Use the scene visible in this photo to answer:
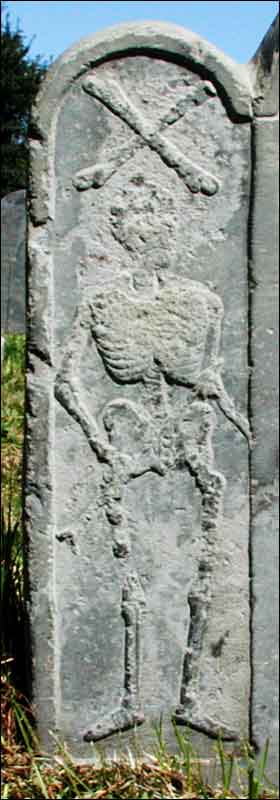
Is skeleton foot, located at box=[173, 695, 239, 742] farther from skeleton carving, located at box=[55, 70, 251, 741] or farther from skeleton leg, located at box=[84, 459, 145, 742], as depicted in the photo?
skeleton leg, located at box=[84, 459, 145, 742]

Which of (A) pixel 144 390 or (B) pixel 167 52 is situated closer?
(B) pixel 167 52

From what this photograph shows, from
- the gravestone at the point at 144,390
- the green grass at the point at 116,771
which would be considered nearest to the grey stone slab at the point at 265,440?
the gravestone at the point at 144,390

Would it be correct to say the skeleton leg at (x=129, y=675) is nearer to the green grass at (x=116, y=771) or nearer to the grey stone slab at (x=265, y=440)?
the green grass at (x=116, y=771)

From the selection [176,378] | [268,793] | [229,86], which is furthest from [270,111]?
[268,793]

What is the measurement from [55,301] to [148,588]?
766 mm

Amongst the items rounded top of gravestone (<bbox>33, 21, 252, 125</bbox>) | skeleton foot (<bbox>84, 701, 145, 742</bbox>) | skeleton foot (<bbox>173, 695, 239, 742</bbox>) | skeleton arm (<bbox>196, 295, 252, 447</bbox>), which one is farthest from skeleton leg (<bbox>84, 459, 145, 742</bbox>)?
rounded top of gravestone (<bbox>33, 21, 252, 125</bbox>)

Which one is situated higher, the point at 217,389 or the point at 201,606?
the point at 217,389

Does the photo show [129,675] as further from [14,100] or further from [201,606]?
[14,100]

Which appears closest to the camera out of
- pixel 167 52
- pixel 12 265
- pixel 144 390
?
pixel 167 52

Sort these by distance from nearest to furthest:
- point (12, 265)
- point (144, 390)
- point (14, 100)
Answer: point (144, 390), point (12, 265), point (14, 100)

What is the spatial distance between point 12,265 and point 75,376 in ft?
24.3

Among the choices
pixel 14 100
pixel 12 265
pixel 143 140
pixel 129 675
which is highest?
pixel 14 100

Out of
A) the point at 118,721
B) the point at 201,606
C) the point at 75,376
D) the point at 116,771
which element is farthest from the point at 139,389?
the point at 116,771

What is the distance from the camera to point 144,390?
8.89 ft
